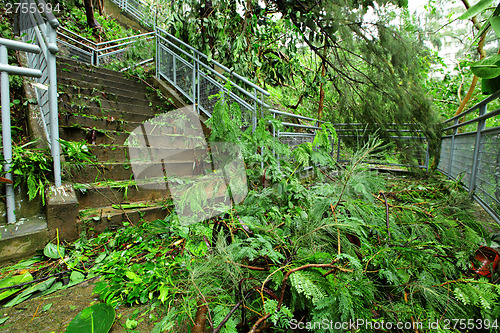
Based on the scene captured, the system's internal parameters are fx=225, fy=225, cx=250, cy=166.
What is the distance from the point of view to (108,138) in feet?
9.70

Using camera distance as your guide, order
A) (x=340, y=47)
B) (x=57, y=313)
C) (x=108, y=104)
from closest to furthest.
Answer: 1. (x=57, y=313)
2. (x=108, y=104)
3. (x=340, y=47)

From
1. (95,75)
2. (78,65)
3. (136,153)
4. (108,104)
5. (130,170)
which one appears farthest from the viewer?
(95,75)

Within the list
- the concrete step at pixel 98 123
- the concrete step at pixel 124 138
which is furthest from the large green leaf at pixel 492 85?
the concrete step at pixel 98 123

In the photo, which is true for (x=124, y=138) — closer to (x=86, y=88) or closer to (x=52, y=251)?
(x=86, y=88)

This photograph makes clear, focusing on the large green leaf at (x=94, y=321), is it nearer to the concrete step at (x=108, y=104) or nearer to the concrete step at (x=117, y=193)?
the concrete step at (x=117, y=193)

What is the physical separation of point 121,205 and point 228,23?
3.56 metres

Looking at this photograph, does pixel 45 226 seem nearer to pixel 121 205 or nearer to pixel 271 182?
pixel 121 205

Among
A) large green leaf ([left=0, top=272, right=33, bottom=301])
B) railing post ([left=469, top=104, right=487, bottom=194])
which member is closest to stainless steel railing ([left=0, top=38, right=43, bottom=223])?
large green leaf ([left=0, top=272, right=33, bottom=301])

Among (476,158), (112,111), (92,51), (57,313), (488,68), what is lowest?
(57,313)

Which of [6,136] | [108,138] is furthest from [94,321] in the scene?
[108,138]

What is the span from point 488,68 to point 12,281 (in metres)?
2.55

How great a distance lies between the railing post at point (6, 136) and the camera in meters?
1.57

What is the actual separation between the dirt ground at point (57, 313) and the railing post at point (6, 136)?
2.62ft

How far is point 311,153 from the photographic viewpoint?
1.72 m
